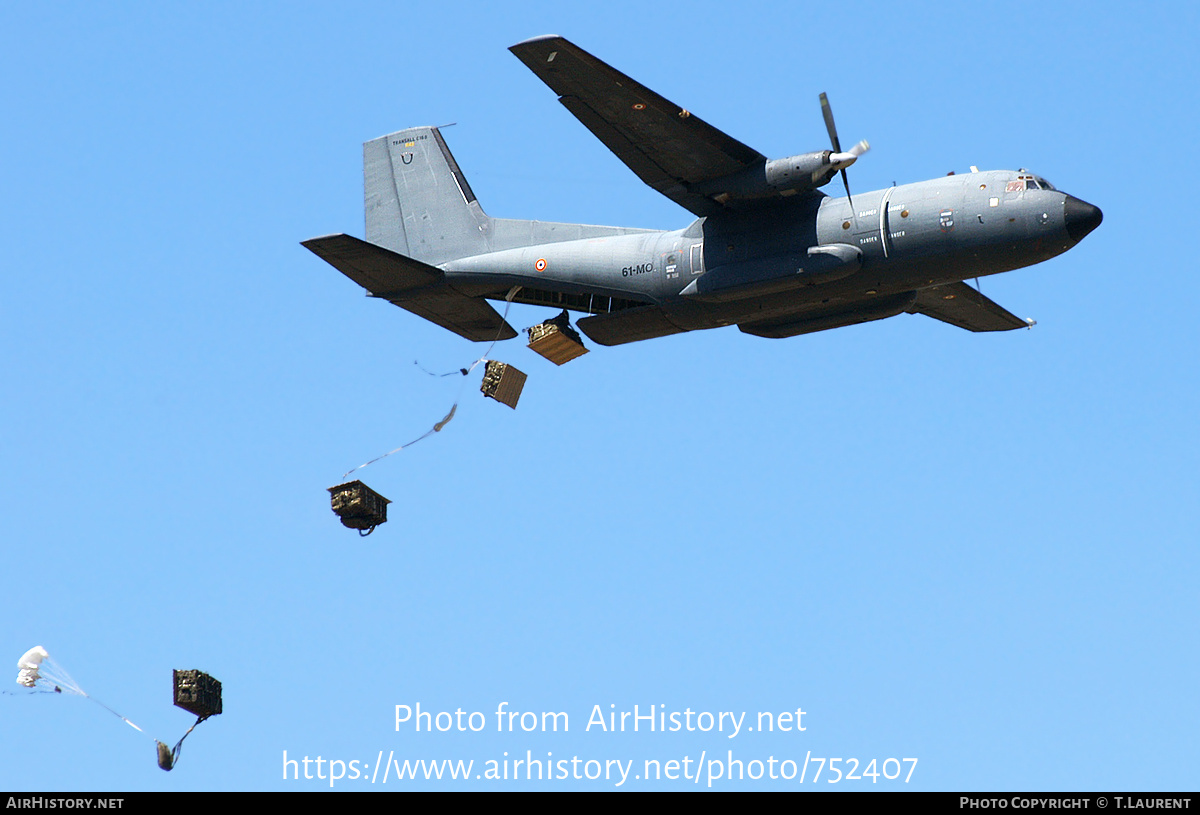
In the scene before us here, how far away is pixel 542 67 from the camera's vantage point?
106 ft

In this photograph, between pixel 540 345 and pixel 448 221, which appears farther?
pixel 448 221

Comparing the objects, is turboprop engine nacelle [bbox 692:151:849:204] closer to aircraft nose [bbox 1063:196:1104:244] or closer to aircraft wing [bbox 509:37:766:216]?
aircraft wing [bbox 509:37:766:216]

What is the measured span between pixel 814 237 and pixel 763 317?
271cm

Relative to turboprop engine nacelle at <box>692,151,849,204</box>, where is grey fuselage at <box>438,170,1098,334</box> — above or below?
below

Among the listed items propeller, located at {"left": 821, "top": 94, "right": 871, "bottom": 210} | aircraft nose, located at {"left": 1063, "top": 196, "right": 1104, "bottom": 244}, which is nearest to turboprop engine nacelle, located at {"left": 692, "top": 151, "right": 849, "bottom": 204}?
propeller, located at {"left": 821, "top": 94, "right": 871, "bottom": 210}

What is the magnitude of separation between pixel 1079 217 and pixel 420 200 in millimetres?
17235

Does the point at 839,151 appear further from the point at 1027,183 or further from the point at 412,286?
the point at 412,286

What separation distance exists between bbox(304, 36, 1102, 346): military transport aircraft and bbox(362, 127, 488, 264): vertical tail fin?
547mm

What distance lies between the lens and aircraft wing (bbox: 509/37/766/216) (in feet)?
106

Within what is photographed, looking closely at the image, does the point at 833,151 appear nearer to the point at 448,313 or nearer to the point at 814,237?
the point at 814,237

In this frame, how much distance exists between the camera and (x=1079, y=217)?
32.6 meters

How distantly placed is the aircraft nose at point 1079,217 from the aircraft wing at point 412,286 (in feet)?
46.1
